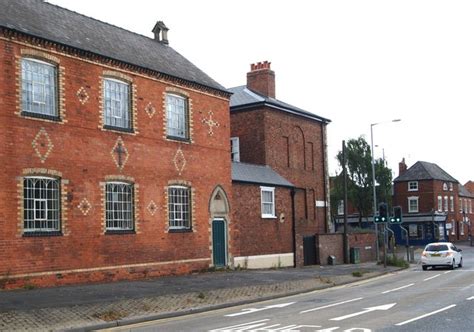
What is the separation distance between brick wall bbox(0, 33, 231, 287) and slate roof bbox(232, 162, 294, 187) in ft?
9.87

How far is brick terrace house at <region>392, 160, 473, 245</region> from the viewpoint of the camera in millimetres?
71438

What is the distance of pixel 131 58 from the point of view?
79.1 feet

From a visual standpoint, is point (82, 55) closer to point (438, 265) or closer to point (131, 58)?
point (131, 58)

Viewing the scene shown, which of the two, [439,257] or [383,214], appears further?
[439,257]

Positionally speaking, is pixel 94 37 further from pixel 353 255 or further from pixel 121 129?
pixel 353 255

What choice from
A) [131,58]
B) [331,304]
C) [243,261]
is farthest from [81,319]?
[243,261]

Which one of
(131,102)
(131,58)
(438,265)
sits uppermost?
(131,58)

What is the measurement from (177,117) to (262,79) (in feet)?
50.0

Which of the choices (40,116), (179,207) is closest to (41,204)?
(40,116)

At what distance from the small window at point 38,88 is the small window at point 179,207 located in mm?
6725

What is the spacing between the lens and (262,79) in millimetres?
40281

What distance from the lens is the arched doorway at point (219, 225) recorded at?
27.7 m

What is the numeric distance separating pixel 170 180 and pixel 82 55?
6438 millimetres

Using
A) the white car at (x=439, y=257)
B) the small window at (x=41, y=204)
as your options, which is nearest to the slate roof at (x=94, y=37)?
the small window at (x=41, y=204)
